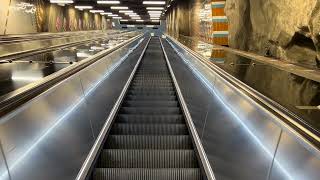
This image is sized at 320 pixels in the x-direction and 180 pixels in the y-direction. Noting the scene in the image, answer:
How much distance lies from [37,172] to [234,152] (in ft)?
5.18

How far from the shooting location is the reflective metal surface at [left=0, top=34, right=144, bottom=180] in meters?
2.41

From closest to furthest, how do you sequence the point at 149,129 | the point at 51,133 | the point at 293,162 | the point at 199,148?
the point at 293,162
the point at 51,133
the point at 199,148
the point at 149,129

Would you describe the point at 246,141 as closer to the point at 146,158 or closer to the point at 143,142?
the point at 146,158

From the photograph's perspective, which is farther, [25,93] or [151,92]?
[151,92]

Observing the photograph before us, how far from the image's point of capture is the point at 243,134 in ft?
10.5

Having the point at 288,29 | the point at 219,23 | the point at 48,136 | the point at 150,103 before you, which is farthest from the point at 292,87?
the point at 219,23

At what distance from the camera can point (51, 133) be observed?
10.5 ft

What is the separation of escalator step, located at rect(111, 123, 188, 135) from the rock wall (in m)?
2.68

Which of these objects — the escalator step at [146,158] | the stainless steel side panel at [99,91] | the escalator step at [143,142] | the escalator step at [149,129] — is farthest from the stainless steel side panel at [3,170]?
the escalator step at [149,129]

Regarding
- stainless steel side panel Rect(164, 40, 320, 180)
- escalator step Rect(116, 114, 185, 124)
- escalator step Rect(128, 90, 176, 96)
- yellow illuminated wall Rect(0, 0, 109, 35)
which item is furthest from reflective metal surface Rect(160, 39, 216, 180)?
yellow illuminated wall Rect(0, 0, 109, 35)

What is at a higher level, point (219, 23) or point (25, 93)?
point (219, 23)

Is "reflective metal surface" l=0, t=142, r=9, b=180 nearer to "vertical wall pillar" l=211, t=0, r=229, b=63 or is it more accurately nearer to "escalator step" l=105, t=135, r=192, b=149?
"escalator step" l=105, t=135, r=192, b=149

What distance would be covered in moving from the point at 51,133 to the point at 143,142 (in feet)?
7.09

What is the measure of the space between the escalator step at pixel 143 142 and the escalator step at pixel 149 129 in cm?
55
